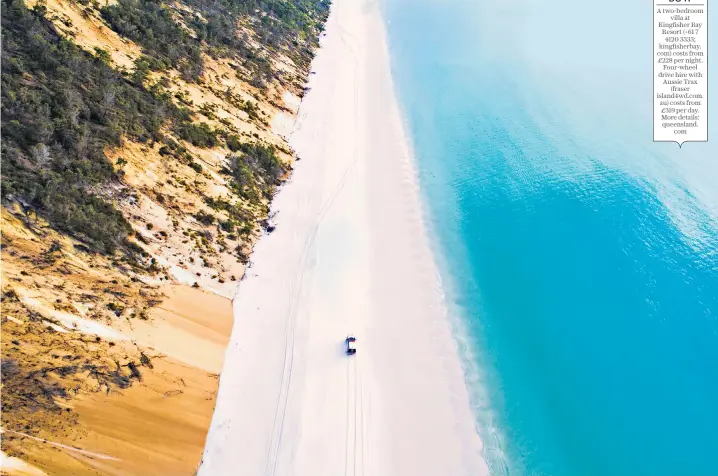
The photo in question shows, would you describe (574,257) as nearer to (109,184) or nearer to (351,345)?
(351,345)

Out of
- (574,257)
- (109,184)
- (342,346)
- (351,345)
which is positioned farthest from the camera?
(574,257)

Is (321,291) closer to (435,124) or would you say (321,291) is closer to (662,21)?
(435,124)

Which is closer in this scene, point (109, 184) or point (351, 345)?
point (351, 345)

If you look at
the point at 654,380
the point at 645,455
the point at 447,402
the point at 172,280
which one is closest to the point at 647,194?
the point at 654,380

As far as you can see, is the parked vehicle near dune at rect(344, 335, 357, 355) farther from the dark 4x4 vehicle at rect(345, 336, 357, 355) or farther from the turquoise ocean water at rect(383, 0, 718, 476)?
the turquoise ocean water at rect(383, 0, 718, 476)

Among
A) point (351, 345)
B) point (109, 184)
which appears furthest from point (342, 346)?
point (109, 184)

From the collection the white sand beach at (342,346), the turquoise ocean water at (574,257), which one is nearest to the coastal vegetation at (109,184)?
the white sand beach at (342,346)
